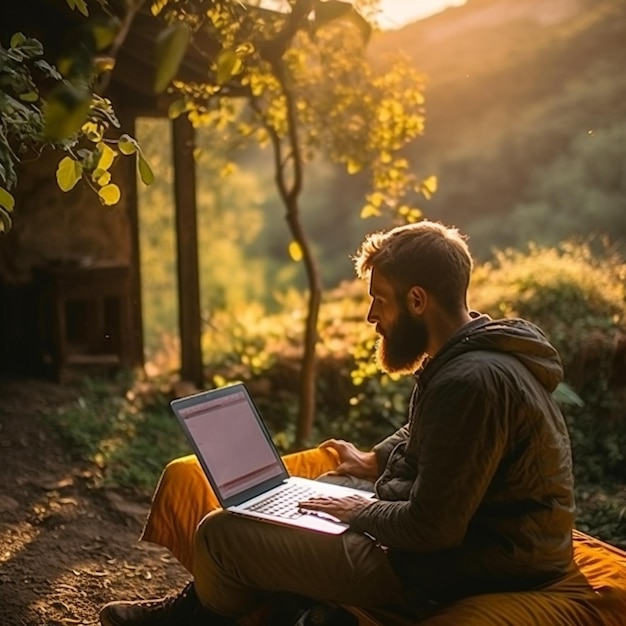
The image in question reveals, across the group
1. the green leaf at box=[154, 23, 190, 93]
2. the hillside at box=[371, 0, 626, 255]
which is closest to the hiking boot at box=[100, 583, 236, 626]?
the green leaf at box=[154, 23, 190, 93]

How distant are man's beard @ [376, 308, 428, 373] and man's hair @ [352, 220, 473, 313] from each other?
0.27ft

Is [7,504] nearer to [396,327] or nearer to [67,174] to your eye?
[67,174]

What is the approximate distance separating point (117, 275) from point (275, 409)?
159 cm

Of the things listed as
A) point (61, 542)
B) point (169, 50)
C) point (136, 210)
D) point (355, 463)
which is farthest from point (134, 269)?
point (169, 50)

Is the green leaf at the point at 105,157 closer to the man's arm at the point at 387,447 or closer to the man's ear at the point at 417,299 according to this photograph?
the man's ear at the point at 417,299

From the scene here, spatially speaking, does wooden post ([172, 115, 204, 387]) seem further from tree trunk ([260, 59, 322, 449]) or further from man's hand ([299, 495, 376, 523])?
man's hand ([299, 495, 376, 523])

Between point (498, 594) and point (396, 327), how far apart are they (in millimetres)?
762

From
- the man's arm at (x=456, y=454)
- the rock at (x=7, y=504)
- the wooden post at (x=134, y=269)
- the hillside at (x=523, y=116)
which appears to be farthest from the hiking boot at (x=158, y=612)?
the hillside at (x=523, y=116)

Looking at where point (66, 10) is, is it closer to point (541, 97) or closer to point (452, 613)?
point (452, 613)

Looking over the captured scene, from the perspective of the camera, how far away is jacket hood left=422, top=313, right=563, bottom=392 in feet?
7.53

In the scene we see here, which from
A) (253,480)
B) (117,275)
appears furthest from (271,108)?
(253,480)

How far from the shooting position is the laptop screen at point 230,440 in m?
2.73

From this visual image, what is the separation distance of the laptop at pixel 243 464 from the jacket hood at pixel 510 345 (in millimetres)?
612

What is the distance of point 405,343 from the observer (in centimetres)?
246
